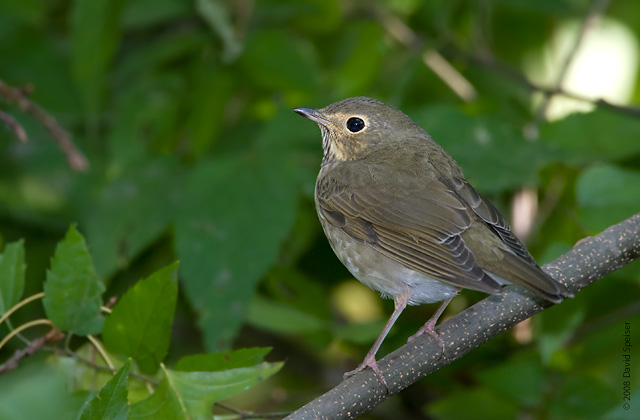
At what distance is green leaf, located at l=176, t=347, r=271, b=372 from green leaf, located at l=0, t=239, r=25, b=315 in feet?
2.25

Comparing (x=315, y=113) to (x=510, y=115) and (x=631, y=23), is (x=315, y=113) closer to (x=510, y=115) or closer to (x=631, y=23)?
(x=510, y=115)

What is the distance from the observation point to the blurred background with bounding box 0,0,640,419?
4.45 metres

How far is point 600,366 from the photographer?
17.8ft

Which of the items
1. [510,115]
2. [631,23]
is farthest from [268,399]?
[631,23]

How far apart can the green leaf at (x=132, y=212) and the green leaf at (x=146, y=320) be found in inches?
66.6

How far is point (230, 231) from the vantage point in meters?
4.48

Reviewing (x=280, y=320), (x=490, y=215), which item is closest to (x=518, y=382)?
(x=490, y=215)

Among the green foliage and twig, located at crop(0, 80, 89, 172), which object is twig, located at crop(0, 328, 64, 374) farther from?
twig, located at crop(0, 80, 89, 172)

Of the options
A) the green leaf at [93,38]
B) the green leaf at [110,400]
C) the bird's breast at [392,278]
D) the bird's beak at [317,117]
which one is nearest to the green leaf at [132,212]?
the green leaf at [93,38]

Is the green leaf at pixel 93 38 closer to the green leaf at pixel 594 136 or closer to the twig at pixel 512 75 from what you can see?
the twig at pixel 512 75

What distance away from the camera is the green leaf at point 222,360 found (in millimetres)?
2865

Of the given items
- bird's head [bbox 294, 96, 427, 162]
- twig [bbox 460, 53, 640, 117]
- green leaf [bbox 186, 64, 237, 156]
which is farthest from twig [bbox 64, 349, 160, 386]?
twig [bbox 460, 53, 640, 117]

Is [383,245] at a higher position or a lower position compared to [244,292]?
higher

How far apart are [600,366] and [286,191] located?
2.57 meters
